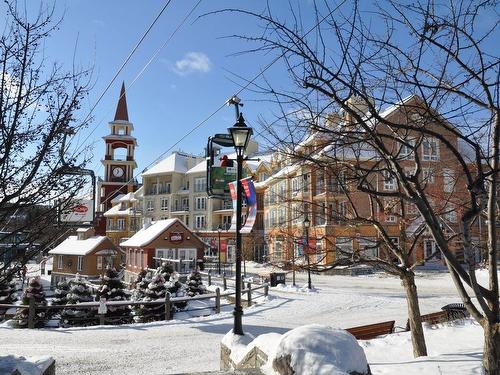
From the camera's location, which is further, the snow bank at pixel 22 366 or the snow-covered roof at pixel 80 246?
the snow-covered roof at pixel 80 246

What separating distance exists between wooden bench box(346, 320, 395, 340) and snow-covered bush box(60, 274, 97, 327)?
36.5ft

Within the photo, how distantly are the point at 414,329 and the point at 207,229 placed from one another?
51210mm

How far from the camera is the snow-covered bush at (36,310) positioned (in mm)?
18458

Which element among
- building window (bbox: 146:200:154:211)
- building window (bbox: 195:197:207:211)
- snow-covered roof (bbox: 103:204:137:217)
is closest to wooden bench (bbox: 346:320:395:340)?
building window (bbox: 195:197:207:211)

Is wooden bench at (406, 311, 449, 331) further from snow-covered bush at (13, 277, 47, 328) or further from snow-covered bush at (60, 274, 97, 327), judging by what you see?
snow-covered bush at (13, 277, 47, 328)

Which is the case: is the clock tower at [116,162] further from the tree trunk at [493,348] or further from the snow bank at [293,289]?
the tree trunk at [493,348]

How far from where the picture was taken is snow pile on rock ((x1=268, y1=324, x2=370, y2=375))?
4.73 m

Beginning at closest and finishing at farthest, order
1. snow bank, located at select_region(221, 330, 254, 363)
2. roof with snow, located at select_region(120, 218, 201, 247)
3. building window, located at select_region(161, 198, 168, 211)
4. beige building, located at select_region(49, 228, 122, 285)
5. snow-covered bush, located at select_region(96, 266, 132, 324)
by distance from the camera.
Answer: snow bank, located at select_region(221, 330, 254, 363) → snow-covered bush, located at select_region(96, 266, 132, 324) → roof with snow, located at select_region(120, 218, 201, 247) → beige building, located at select_region(49, 228, 122, 285) → building window, located at select_region(161, 198, 168, 211)

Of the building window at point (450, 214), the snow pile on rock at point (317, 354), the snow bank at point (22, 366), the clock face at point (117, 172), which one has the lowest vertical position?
the snow bank at point (22, 366)

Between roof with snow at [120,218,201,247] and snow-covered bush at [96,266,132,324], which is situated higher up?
roof with snow at [120,218,201,247]

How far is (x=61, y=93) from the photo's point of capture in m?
5.45

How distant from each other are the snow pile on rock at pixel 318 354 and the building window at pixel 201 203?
54.7 meters

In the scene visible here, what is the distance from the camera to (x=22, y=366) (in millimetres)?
5312

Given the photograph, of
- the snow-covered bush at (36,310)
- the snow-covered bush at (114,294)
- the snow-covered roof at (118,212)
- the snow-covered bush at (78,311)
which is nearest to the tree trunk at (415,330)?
the snow-covered bush at (114,294)
